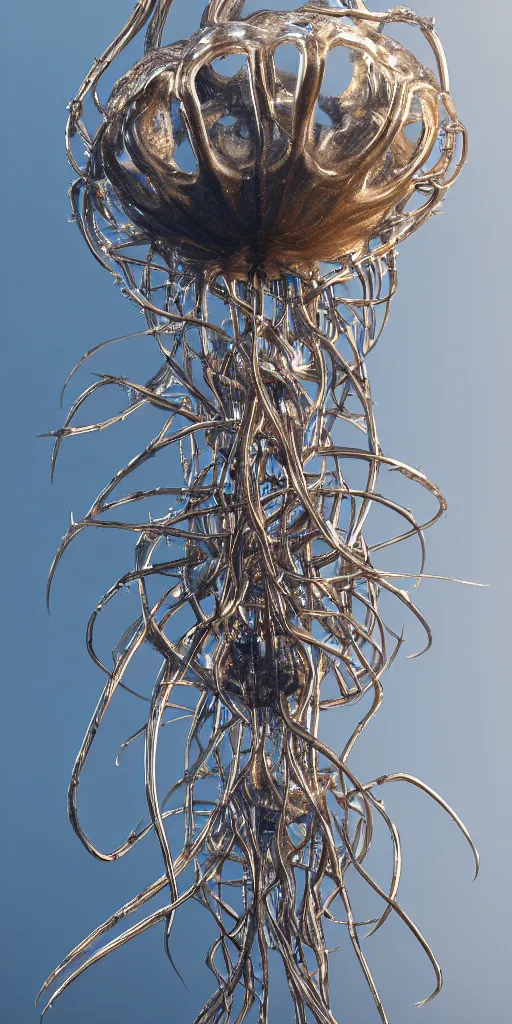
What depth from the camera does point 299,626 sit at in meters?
0.73

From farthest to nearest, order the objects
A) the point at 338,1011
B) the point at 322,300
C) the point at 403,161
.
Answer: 1. the point at 338,1011
2. the point at 322,300
3. the point at 403,161

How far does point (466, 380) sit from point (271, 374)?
0.61 meters

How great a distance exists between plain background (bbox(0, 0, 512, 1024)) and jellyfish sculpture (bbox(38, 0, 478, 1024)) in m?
0.47

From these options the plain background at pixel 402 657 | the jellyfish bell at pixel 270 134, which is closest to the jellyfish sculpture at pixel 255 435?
the jellyfish bell at pixel 270 134

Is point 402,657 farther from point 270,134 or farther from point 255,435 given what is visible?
point 270,134

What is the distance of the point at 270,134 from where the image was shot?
590mm

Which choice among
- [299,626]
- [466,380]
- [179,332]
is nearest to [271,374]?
[179,332]

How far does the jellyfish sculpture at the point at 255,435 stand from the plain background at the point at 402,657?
1.54 feet

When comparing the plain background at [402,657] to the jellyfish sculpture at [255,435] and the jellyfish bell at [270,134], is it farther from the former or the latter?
the jellyfish bell at [270,134]

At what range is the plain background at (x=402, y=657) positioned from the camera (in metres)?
1.22

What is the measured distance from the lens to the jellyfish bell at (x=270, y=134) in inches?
22.8

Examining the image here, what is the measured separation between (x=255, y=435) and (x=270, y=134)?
0.21m

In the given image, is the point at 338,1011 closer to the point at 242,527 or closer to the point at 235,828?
the point at 235,828

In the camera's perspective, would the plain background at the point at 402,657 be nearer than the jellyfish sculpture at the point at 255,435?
No
